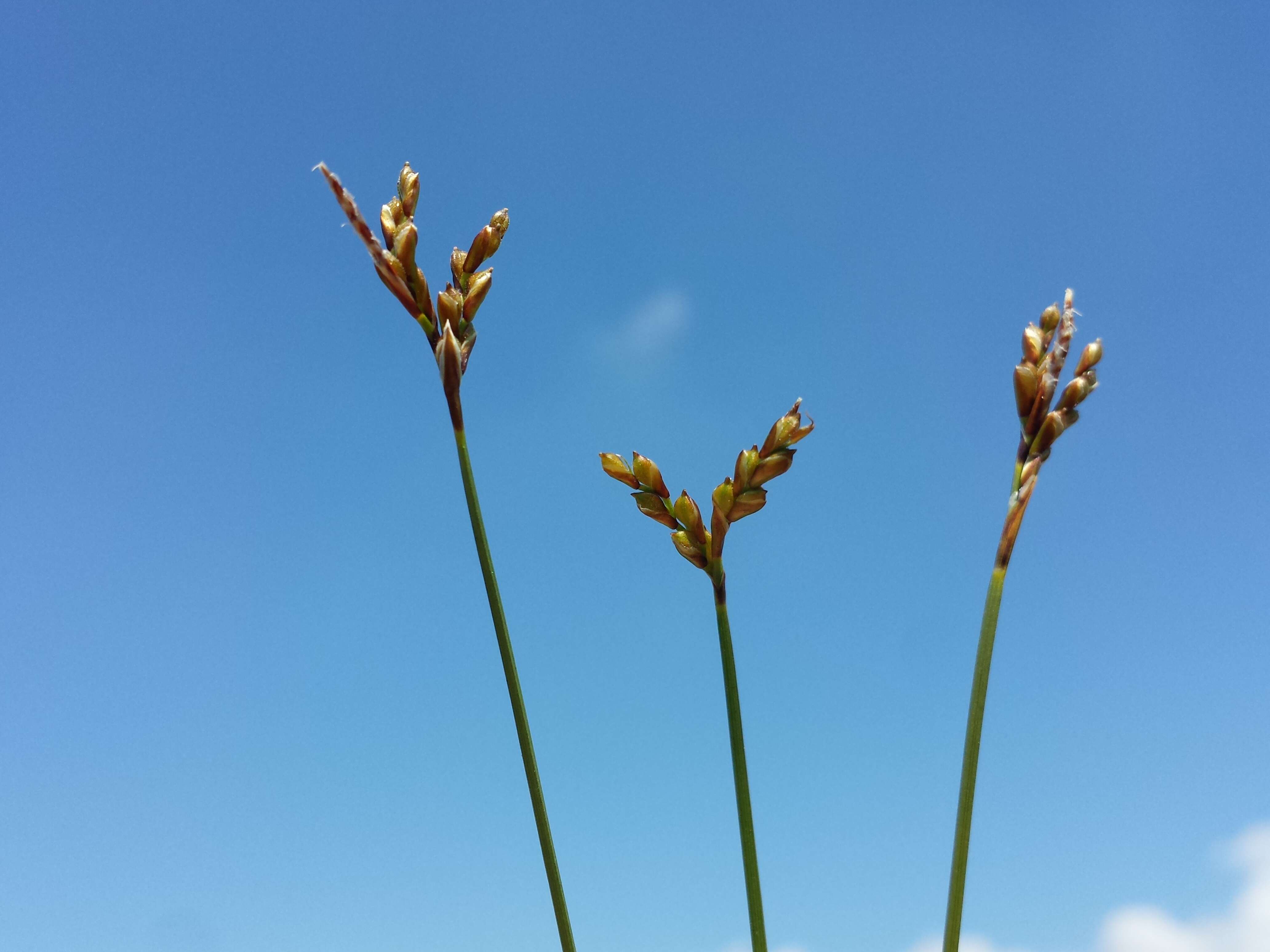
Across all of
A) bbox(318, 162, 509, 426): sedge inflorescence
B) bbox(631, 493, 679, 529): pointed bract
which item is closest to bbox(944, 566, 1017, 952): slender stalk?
bbox(631, 493, 679, 529): pointed bract

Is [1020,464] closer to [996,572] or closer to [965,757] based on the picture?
[996,572]

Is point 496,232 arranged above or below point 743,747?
above

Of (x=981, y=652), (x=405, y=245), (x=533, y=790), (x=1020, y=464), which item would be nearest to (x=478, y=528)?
(x=533, y=790)

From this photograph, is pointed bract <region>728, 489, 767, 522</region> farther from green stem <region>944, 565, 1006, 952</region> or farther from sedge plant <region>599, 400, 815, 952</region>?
green stem <region>944, 565, 1006, 952</region>

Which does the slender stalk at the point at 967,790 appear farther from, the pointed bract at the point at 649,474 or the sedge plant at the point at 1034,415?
the pointed bract at the point at 649,474

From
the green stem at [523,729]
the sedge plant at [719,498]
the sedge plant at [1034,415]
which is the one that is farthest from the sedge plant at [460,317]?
the sedge plant at [1034,415]

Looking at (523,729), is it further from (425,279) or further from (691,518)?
(425,279)

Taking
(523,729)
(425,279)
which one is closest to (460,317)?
(425,279)
